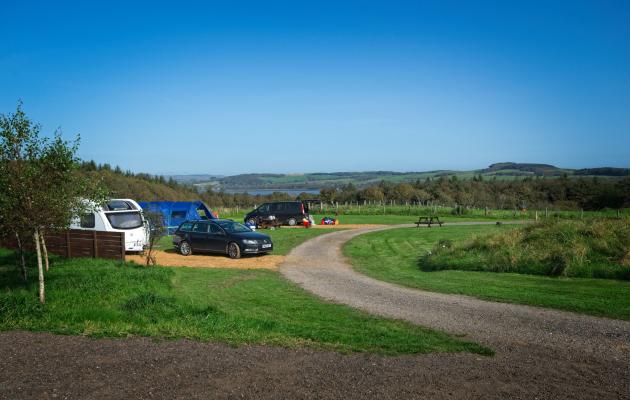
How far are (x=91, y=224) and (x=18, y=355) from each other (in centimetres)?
1446

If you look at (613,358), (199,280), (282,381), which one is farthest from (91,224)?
(613,358)

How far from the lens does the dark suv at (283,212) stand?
37.1 m

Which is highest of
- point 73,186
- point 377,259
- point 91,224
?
point 73,186

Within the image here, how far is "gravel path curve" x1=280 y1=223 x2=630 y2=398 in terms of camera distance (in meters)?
6.62

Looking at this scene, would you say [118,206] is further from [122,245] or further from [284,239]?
[284,239]

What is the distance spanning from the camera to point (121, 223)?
20.4 m

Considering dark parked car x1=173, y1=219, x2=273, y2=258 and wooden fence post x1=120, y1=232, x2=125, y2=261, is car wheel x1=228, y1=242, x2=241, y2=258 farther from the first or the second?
wooden fence post x1=120, y1=232, x2=125, y2=261

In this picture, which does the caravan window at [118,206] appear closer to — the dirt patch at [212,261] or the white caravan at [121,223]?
Answer: the white caravan at [121,223]

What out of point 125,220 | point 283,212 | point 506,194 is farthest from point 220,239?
point 506,194

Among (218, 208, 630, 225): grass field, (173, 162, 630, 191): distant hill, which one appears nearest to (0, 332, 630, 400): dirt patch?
(218, 208, 630, 225): grass field

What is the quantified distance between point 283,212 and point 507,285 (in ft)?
82.3

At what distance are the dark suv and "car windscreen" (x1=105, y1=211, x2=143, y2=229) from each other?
16220 mm

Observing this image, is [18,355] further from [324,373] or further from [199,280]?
[199,280]

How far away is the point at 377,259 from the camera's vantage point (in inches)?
816
